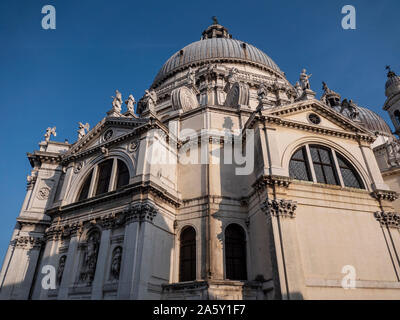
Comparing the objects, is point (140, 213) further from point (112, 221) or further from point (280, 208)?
point (280, 208)

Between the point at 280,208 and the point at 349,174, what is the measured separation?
21.8 ft

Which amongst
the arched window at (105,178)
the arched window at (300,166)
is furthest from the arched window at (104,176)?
the arched window at (300,166)

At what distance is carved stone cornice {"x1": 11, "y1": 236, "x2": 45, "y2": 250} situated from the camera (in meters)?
22.0

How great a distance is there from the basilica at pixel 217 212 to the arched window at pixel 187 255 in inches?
2.4

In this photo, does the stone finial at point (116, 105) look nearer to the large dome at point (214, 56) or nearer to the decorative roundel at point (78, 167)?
the decorative roundel at point (78, 167)

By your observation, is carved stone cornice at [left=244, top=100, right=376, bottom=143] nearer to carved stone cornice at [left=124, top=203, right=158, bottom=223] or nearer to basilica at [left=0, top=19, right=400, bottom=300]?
basilica at [left=0, top=19, right=400, bottom=300]

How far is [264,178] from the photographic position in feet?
52.2

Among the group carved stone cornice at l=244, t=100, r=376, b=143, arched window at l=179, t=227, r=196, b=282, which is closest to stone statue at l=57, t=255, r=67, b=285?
arched window at l=179, t=227, r=196, b=282

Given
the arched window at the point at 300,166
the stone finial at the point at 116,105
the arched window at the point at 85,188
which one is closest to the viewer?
the arched window at the point at 300,166

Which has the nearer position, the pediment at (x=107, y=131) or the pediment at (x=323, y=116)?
the pediment at (x=323, y=116)

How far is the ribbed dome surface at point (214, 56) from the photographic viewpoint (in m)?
Result: 34.7

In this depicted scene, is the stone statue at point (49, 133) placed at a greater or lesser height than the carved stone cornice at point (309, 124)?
greater

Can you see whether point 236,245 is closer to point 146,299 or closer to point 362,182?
point 146,299

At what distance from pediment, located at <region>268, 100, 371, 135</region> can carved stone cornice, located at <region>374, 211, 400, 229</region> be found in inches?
229
